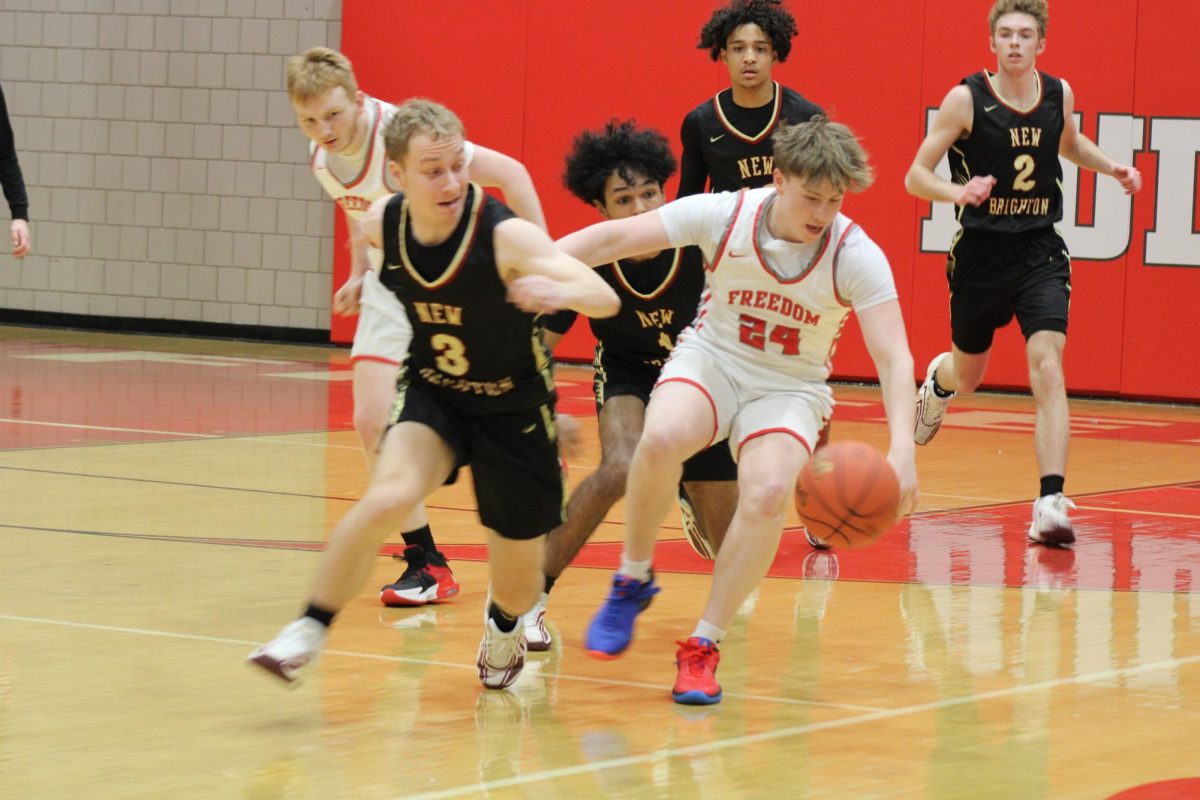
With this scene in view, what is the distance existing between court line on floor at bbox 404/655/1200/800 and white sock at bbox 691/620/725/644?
41cm

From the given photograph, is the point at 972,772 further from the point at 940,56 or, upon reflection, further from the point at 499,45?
the point at 499,45

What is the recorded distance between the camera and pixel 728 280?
5.18 m

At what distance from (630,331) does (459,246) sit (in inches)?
51.3

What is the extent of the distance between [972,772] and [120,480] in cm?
547

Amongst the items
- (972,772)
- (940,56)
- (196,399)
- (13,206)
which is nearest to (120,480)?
(13,206)

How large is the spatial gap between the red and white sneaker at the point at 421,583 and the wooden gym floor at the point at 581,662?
0.23 feet

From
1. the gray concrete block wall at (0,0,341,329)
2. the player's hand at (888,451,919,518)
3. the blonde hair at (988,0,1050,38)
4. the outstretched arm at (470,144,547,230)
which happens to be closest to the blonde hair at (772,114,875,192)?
the player's hand at (888,451,919,518)

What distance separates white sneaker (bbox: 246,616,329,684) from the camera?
14.6 ft

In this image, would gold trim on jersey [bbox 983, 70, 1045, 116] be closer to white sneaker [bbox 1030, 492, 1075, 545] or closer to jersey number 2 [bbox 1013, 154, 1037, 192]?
jersey number 2 [bbox 1013, 154, 1037, 192]

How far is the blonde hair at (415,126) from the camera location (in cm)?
464

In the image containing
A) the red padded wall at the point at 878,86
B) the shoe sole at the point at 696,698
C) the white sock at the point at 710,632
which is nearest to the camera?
the shoe sole at the point at 696,698

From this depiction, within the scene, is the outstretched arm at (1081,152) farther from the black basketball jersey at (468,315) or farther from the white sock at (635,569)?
the black basketball jersey at (468,315)

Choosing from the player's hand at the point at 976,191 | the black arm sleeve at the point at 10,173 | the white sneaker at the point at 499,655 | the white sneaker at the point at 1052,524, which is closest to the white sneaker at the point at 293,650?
the white sneaker at the point at 499,655

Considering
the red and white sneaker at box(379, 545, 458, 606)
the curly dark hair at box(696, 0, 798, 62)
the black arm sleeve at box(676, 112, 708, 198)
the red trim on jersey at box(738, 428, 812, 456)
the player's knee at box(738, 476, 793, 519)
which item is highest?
the curly dark hair at box(696, 0, 798, 62)
